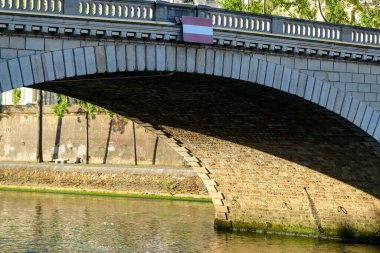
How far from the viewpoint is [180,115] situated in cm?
3169

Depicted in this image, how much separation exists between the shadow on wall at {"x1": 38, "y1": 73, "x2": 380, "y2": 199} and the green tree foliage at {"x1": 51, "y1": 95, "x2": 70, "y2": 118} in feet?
86.3

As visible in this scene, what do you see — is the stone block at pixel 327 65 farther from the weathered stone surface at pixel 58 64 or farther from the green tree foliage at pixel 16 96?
the green tree foliage at pixel 16 96

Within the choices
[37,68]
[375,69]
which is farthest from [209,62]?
[375,69]

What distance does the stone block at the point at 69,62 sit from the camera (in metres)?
21.1

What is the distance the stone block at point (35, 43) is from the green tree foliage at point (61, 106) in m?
38.7

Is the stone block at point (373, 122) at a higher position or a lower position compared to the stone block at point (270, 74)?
lower

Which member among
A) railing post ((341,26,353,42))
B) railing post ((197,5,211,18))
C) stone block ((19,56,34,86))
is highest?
railing post ((197,5,211,18))

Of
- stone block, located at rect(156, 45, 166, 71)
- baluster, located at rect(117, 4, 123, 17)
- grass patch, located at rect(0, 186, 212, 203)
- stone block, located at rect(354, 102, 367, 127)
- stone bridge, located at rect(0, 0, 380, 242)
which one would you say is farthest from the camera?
grass patch, located at rect(0, 186, 212, 203)

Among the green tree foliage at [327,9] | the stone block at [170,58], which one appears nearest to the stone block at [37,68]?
the stone block at [170,58]

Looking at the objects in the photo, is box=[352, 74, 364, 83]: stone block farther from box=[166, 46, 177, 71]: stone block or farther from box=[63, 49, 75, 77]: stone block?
box=[63, 49, 75, 77]: stone block

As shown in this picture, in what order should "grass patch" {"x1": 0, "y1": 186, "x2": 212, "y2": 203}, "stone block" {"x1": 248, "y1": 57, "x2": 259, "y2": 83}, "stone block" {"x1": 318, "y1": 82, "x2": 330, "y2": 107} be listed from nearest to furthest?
1. "stone block" {"x1": 248, "y1": 57, "x2": 259, "y2": 83}
2. "stone block" {"x1": 318, "y1": 82, "x2": 330, "y2": 107}
3. "grass patch" {"x1": 0, "y1": 186, "x2": 212, "y2": 203}

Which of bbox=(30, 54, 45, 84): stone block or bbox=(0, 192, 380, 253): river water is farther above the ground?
bbox=(30, 54, 45, 84): stone block

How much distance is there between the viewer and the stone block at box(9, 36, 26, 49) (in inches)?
808

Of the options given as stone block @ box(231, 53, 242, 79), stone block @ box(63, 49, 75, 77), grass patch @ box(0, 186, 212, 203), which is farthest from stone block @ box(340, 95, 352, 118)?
grass patch @ box(0, 186, 212, 203)
